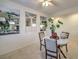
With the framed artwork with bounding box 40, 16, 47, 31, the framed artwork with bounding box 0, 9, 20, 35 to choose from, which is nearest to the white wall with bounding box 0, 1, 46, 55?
the framed artwork with bounding box 0, 9, 20, 35

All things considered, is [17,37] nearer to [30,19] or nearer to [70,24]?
[30,19]

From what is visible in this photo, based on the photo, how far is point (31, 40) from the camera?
6582mm

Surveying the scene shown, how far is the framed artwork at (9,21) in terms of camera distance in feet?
14.1

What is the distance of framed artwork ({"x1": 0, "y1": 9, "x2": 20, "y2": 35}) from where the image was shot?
430 centimetres

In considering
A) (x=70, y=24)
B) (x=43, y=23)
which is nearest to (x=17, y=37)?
(x=43, y=23)

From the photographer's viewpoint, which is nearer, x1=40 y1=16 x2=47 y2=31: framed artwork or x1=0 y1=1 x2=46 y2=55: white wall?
x1=0 y1=1 x2=46 y2=55: white wall

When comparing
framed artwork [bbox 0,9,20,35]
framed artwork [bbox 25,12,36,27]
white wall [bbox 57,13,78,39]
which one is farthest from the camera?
white wall [bbox 57,13,78,39]

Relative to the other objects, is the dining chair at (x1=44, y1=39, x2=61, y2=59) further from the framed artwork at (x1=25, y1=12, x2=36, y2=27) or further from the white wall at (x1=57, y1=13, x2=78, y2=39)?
the white wall at (x1=57, y1=13, x2=78, y2=39)

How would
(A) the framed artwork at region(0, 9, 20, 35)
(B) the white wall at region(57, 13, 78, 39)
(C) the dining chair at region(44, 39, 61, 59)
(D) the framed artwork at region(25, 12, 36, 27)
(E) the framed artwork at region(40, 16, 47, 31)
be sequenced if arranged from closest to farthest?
(C) the dining chair at region(44, 39, 61, 59)
(A) the framed artwork at region(0, 9, 20, 35)
(D) the framed artwork at region(25, 12, 36, 27)
(E) the framed artwork at region(40, 16, 47, 31)
(B) the white wall at region(57, 13, 78, 39)

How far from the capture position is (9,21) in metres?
4.66

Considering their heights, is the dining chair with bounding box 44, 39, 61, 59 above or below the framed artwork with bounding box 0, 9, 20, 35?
below

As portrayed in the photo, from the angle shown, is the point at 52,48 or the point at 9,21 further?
the point at 9,21

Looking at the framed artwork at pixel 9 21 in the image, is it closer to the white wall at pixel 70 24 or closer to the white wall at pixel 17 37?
the white wall at pixel 17 37

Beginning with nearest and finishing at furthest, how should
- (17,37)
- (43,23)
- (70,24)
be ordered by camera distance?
1. (17,37)
2. (43,23)
3. (70,24)
